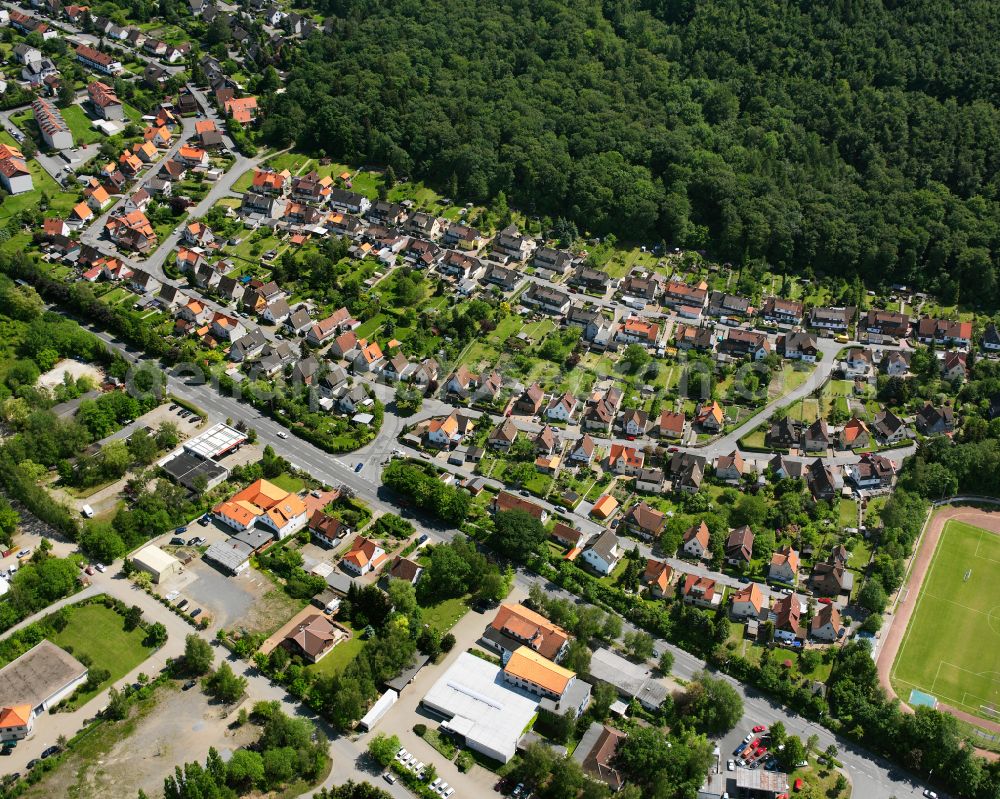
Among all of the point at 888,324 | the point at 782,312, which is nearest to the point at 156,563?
the point at 782,312

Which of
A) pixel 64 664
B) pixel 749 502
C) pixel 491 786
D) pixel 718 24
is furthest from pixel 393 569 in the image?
pixel 718 24

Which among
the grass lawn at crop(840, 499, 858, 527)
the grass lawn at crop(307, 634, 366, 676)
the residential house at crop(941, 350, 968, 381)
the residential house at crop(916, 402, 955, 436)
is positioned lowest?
the grass lawn at crop(307, 634, 366, 676)

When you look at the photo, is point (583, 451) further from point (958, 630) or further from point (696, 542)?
point (958, 630)

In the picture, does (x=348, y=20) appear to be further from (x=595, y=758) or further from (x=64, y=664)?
(x=595, y=758)

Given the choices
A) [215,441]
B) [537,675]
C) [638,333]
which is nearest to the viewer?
[537,675]

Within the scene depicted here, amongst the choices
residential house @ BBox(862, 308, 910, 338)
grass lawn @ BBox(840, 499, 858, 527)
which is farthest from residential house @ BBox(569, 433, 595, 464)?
residential house @ BBox(862, 308, 910, 338)

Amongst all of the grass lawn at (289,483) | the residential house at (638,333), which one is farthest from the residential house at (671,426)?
the grass lawn at (289,483)

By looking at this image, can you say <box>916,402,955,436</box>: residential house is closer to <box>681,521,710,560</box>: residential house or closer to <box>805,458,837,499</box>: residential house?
<box>805,458,837,499</box>: residential house
